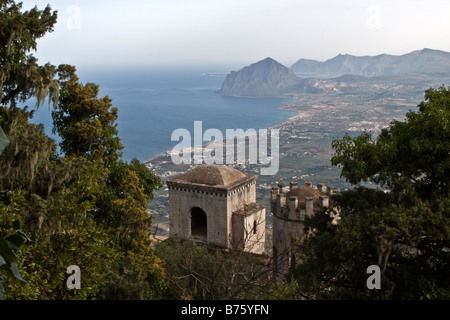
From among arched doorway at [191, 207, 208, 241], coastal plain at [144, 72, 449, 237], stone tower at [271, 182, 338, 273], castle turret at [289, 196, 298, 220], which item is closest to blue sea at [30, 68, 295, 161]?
coastal plain at [144, 72, 449, 237]

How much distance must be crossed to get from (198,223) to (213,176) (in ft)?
11.2

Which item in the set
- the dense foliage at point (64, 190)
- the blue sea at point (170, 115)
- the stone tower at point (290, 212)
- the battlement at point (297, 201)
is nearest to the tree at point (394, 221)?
the dense foliage at point (64, 190)

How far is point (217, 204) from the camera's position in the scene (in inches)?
745

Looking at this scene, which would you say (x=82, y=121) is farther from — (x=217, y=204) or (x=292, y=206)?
(x=292, y=206)

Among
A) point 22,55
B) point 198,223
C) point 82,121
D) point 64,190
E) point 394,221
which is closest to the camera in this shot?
point 394,221

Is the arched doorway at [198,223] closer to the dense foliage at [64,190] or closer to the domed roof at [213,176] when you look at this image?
the domed roof at [213,176]

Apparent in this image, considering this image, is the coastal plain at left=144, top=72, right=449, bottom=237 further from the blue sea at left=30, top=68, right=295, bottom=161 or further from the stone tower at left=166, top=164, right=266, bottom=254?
the blue sea at left=30, top=68, right=295, bottom=161

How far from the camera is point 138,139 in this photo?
323 feet

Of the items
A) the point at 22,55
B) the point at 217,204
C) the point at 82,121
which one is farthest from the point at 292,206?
the point at 22,55

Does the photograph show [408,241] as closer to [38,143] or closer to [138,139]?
[38,143]

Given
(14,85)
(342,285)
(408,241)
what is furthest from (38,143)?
(408,241)

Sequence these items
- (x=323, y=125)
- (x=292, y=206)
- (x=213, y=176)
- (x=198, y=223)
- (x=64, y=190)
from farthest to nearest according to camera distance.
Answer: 1. (x=323, y=125)
2. (x=198, y=223)
3. (x=213, y=176)
4. (x=292, y=206)
5. (x=64, y=190)
